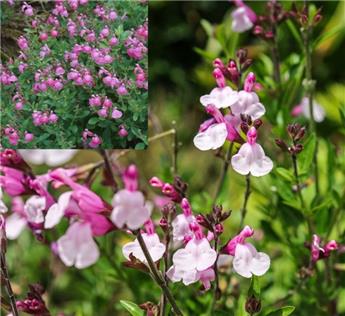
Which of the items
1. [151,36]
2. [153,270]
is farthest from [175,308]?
[151,36]

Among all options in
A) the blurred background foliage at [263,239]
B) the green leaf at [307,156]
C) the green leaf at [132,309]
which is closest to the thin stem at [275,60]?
the blurred background foliage at [263,239]

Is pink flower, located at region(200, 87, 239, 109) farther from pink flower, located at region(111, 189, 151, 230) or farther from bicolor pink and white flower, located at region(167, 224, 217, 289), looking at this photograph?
pink flower, located at region(111, 189, 151, 230)

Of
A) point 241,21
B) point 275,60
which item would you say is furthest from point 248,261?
point 241,21

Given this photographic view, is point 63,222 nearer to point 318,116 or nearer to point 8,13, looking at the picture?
point 8,13

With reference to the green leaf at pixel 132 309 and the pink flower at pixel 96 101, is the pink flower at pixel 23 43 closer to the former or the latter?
the pink flower at pixel 96 101

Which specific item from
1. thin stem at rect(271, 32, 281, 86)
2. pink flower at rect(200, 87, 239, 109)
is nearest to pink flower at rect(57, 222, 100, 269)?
pink flower at rect(200, 87, 239, 109)

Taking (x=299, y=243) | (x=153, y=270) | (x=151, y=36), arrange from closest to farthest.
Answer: (x=153, y=270), (x=299, y=243), (x=151, y=36)

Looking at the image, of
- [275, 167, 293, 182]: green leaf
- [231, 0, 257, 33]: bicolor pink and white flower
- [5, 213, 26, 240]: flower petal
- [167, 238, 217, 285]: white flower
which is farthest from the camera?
[231, 0, 257, 33]: bicolor pink and white flower
